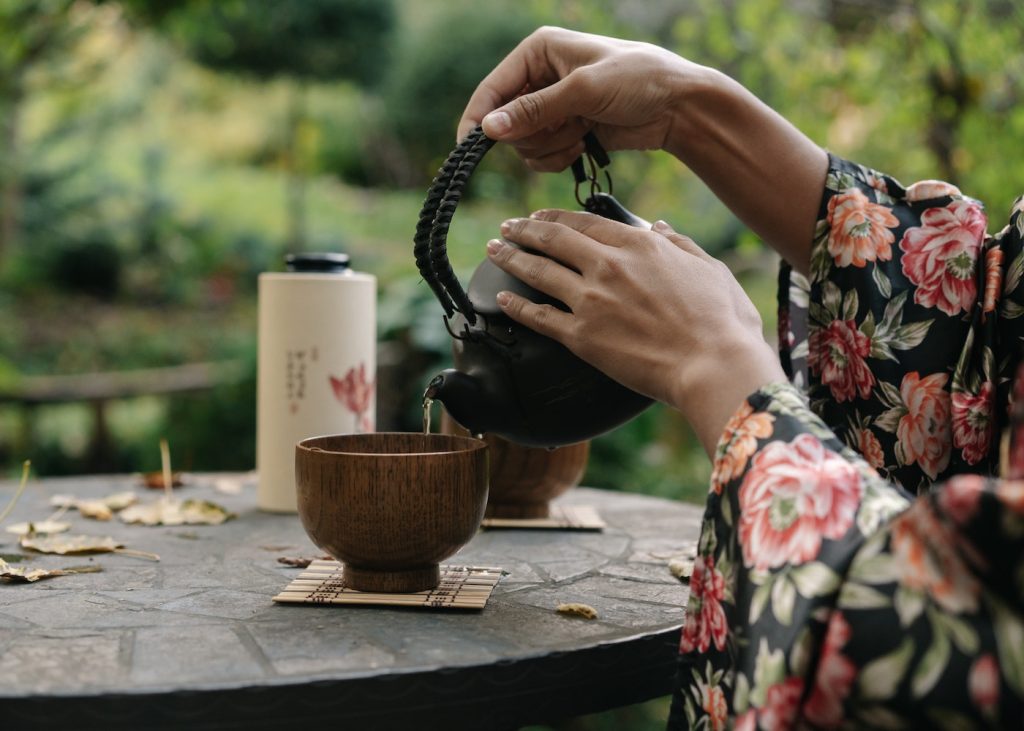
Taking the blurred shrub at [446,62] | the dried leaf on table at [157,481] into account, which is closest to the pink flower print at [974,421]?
the dried leaf on table at [157,481]

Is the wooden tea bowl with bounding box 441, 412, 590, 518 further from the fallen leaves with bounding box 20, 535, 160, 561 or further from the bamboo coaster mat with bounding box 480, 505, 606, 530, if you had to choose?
the fallen leaves with bounding box 20, 535, 160, 561

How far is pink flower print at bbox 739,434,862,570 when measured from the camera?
0.81 metres

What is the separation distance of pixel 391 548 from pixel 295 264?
2.50ft

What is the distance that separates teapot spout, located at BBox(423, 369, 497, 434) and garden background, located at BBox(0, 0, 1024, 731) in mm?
2113

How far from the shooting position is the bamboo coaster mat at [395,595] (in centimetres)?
108

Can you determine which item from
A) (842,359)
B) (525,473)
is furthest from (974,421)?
(525,473)

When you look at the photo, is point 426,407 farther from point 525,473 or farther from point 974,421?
point 974,421

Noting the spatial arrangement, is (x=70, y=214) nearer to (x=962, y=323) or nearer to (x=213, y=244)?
(x=213, y=244)

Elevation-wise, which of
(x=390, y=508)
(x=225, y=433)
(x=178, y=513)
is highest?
(x=390, y=508)

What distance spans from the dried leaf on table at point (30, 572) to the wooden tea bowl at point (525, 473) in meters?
0.54

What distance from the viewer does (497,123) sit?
122 centimetres

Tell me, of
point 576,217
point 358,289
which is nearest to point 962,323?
point 576,217

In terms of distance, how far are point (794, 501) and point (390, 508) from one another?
0.42 m

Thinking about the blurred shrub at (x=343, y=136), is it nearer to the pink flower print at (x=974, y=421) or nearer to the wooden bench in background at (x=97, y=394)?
the wooden bench in background at (x=97, y=394)
